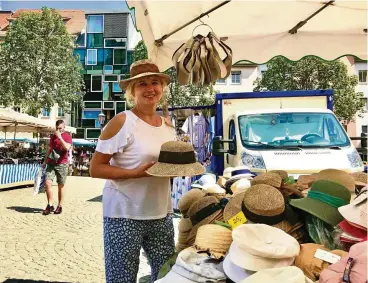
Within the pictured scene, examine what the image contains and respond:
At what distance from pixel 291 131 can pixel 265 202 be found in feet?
16.0

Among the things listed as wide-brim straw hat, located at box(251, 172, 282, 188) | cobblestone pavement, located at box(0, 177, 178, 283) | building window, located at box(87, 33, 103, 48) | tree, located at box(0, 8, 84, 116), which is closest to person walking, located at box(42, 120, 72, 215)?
cobblestone pavement, located at box(0, 177, 178, 283)

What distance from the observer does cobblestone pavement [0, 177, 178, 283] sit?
15.6 ft

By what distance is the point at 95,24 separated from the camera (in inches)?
2140

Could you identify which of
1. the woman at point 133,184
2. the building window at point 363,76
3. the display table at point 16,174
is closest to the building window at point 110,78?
the building window at point 363,76

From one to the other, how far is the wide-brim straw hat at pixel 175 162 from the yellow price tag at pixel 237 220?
14.6 inches

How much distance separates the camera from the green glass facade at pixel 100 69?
5138 cm

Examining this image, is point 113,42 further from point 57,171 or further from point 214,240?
point 214,240

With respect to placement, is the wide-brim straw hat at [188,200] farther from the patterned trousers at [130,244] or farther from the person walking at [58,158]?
the person walking at [58,158]

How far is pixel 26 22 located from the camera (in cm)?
3122

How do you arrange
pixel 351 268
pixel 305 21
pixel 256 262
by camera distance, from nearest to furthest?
pixel 351 268 < pixel 256 262 < pixel 305 21

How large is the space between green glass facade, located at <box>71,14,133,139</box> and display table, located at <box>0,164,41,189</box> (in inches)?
1409

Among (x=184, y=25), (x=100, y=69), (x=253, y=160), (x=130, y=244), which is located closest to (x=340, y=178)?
(x=130, y=244)

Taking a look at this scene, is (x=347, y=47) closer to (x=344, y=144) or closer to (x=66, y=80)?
(x=344, y=144)

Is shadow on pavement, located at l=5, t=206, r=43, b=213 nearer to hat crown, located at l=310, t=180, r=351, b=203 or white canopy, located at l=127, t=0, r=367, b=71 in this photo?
white canopy, located at l=127, t=0, r=367, b=71
